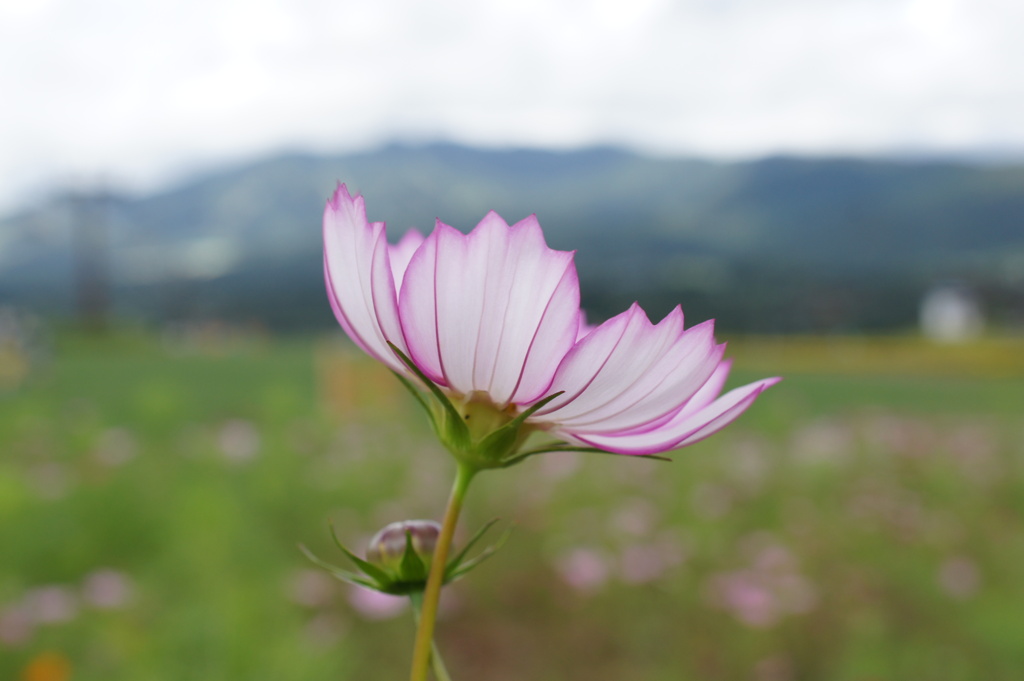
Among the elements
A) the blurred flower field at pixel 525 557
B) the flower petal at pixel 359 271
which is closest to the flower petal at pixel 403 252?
the flower petal at pixel 359 271

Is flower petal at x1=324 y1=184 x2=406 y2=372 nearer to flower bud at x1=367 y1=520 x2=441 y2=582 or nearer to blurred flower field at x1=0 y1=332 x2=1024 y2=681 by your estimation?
flower bud at x1=367 y1=520 x2=441 y2=582

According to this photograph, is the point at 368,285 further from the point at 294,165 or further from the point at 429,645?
the point at 294,165

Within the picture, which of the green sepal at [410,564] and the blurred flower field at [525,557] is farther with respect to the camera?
the blurred flower field at [525,557]

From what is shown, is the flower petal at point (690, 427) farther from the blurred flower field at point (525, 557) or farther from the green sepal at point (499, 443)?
the blurred flower field at point (525, 557)

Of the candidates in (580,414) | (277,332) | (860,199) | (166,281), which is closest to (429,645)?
(580,414)

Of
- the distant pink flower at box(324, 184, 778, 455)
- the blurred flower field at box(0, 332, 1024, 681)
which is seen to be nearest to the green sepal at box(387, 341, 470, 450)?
the distant pink flower at box(324, 184, 778, 455)

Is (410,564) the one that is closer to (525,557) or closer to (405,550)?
(405,550)
